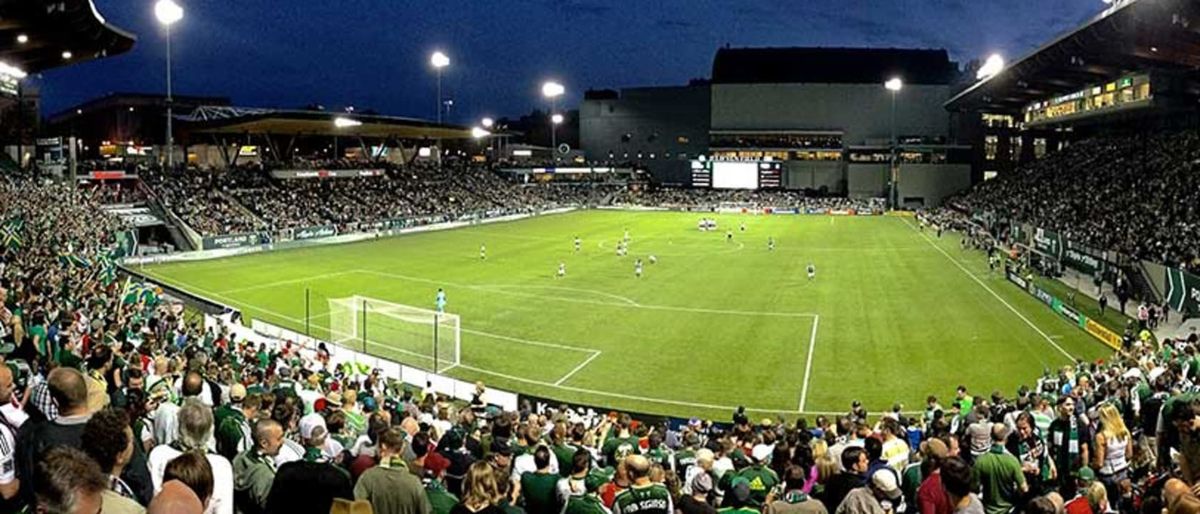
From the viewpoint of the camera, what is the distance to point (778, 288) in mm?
43000

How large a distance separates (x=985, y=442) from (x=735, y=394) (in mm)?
14095

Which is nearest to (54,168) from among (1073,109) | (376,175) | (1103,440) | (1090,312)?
(376,175)

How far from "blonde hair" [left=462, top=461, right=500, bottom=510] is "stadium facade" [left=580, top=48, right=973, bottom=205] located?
362 ft

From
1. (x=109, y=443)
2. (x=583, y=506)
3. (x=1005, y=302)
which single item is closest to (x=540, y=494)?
(x=583, y=506)

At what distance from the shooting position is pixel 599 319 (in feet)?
114

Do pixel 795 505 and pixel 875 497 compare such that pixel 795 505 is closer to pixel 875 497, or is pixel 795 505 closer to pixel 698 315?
pixel 875 497

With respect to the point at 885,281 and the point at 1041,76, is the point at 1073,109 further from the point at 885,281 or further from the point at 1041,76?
the point at 885,281

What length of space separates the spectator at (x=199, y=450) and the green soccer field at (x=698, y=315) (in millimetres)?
16861

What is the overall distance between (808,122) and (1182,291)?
90547 millimetres

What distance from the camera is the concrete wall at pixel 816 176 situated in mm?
115438

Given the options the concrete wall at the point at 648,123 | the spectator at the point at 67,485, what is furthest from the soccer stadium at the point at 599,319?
the concrete wall at the point at 648,123

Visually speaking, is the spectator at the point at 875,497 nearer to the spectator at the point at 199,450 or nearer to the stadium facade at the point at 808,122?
the spectator at the point at 199,450

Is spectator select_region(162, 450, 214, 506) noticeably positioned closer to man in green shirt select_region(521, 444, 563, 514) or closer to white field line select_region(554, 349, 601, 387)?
man in green shirt select_region(521, 444, 563, 514)

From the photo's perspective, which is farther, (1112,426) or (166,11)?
(166,11)
